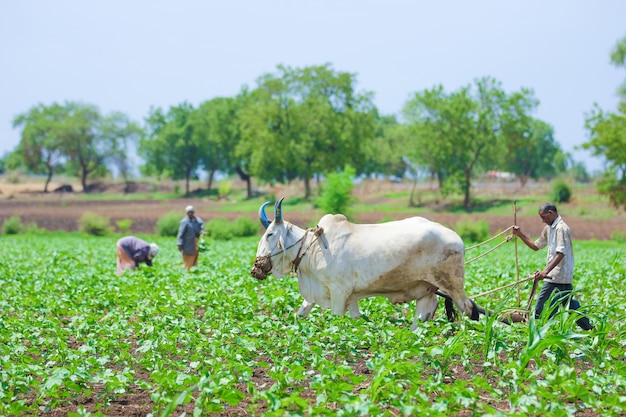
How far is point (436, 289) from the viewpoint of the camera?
28.0ft

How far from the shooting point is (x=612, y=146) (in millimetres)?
33406

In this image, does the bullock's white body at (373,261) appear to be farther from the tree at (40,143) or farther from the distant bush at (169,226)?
the tree at (40,143)

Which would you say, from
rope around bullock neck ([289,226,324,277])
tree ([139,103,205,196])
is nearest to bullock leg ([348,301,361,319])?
rope around bullock neck ([289,226,324,277])

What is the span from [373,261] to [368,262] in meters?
0.06

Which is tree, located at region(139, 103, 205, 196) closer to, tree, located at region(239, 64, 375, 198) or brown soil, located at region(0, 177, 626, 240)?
brown soil, located at region(0, 177, 626, 240)

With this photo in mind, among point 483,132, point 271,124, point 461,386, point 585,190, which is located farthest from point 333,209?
point 461,386

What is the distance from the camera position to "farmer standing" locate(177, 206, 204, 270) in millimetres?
15258

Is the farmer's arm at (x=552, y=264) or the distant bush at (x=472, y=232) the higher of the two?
the farmer's arm at (x=552, y=264)

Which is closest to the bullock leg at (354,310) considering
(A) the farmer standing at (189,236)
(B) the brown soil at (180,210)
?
(A) the farmer standing at (189,236)

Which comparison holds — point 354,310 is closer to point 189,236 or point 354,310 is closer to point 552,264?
point 552,264

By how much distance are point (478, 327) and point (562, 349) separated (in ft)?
2.92

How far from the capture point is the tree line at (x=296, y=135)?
4900 cm

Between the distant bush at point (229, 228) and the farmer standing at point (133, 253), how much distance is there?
1715 centimetres

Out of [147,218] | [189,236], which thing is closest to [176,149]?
[147,218]
